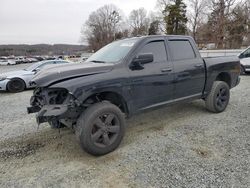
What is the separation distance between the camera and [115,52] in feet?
14.5

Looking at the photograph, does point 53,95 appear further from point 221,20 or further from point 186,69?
point 221,20

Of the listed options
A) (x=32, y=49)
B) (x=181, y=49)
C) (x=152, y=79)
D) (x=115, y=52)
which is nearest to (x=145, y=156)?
(x=152, y=79)

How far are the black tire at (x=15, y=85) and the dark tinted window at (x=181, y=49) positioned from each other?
301 inches

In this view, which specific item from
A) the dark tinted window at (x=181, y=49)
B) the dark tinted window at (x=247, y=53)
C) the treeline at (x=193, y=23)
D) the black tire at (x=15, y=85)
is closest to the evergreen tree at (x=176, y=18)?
the treeline at (x=193, y=23)

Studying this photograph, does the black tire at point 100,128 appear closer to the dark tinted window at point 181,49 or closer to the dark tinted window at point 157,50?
the dark tinted window at point 157,50

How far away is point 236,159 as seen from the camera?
336cm

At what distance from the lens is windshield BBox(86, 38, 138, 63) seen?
4.14m

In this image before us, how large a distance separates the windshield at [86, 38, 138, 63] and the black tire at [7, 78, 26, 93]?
6.51 m

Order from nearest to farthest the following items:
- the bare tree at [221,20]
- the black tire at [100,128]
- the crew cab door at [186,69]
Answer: the black tire at [100,128] < the crew cab door at [186,69] < the bare tree at [221,20]

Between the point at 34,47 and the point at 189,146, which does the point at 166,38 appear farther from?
the point at 34,47

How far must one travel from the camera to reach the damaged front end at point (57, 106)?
328cm

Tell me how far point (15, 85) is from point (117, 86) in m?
7.74

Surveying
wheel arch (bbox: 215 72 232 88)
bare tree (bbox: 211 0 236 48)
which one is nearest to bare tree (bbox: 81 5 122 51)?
bare tree (bbox: 211 0 236 48)

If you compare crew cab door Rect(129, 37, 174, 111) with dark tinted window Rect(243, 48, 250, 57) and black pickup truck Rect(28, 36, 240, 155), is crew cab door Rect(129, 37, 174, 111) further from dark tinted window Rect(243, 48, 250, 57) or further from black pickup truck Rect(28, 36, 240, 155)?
dark tinted window Rect(243, 48, 250, 57)
